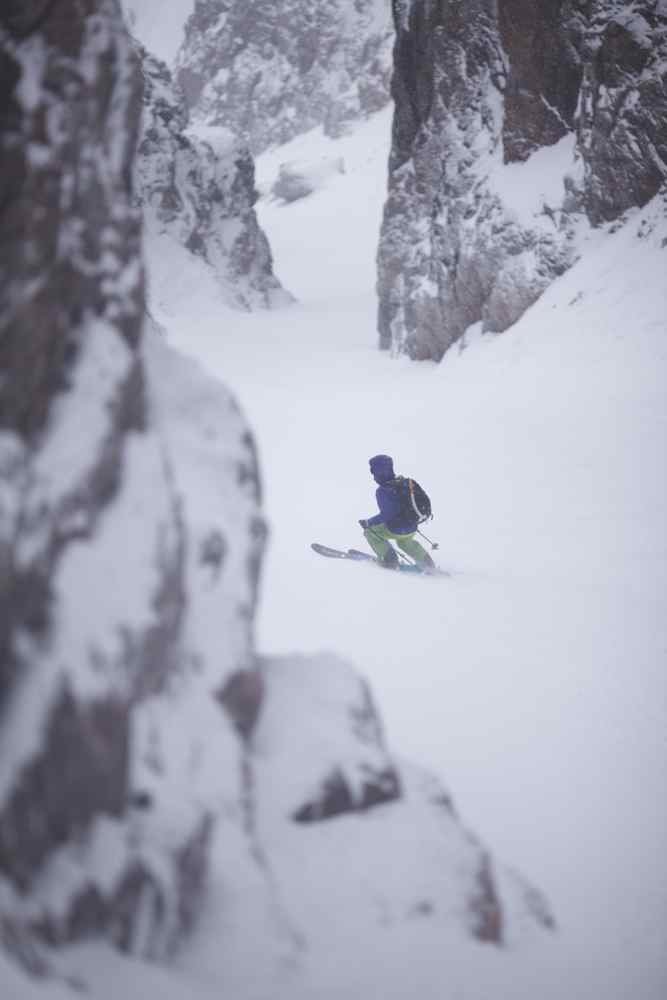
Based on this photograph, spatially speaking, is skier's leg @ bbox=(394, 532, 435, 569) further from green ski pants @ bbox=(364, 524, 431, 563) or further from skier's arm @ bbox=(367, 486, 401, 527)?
skier's arm @ bbox=(367, 486, 401, 527)

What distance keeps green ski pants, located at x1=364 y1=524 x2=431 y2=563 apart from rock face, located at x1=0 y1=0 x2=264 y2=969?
14.8 ft

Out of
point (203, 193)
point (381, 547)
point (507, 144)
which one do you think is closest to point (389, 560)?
point (381, 547)

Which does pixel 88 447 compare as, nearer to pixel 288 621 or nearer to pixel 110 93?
pixel 110 93

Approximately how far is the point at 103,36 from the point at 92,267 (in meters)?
1.02

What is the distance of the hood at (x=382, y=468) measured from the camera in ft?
21.9

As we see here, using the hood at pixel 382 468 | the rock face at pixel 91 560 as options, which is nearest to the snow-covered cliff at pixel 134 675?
the rock face at pixel 91 560

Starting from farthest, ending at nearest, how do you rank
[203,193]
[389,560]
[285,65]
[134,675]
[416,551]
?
[285,65] < [203,193] < [389,560] < [416,551] < [134,675]

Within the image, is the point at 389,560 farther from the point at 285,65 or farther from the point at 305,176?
the point at 285,65

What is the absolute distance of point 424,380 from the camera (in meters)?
15.7

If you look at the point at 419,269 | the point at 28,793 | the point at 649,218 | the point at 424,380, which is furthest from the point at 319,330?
the point at 28,793

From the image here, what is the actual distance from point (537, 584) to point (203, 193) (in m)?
24.2

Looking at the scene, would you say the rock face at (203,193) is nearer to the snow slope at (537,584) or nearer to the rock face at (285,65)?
the snow slope at (537,584)

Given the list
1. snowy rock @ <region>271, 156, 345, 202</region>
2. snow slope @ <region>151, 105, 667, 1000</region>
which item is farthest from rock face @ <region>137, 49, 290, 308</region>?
snowy rock @ <region>271, 156, 345, 202</region>

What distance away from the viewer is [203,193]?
81.4 feet
